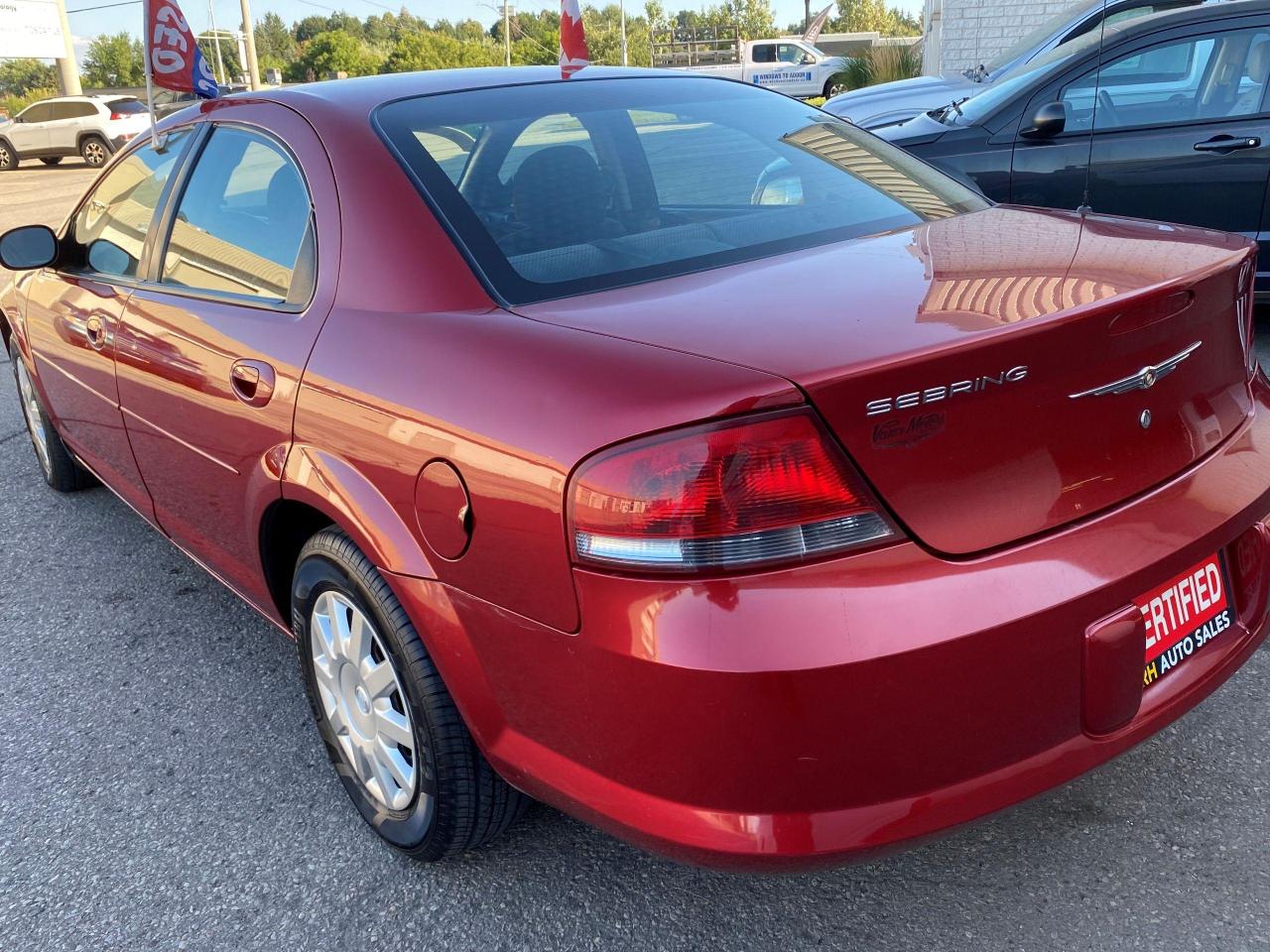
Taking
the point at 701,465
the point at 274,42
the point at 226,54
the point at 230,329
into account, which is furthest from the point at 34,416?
the point at 274,42

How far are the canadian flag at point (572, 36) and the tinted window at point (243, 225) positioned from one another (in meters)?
1.19

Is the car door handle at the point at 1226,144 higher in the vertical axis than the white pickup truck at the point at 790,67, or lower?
lower

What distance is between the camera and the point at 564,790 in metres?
1.78

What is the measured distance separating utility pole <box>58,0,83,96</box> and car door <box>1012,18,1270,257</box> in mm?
32924

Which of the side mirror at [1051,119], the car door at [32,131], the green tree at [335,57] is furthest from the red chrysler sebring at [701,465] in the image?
the green tree at [335,57]

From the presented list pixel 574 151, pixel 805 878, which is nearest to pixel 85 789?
pixel 805 878

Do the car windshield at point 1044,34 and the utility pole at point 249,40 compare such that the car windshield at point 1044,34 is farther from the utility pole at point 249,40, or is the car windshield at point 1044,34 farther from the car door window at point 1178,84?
the utility pole at point 249,40

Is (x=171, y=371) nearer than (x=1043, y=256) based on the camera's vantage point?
No

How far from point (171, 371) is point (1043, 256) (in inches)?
78.1

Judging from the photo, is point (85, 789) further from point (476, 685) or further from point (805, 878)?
point (805, 878)

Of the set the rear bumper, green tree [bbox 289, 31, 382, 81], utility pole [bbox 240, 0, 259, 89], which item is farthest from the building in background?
green tree [bbox 289, 31, 382, 81]

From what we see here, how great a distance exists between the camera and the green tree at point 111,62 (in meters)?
78.9

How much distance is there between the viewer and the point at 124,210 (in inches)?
130

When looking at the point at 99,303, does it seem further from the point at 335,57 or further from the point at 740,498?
the point at 335,57
